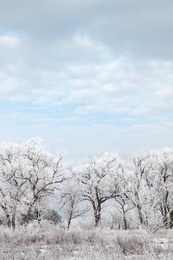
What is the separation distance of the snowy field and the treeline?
23656 mm

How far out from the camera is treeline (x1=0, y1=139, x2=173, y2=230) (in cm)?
4169

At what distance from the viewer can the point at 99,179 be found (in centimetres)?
4762

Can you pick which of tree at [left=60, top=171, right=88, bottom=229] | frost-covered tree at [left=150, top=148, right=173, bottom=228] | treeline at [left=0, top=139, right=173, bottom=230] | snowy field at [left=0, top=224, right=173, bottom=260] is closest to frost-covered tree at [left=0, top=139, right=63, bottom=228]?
treeline at [left=0, top=139, right=173, bottom=230]

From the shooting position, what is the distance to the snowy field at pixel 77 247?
9.82 m

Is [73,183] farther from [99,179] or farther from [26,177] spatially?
[26,177]

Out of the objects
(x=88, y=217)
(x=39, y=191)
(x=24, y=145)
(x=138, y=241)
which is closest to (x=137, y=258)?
(x=138, y=241)

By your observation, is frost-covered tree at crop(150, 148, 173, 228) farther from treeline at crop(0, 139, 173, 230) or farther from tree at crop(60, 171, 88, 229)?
tree at crop(60, 171, 88, 229)

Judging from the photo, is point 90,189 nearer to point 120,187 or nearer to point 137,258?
point 120,187

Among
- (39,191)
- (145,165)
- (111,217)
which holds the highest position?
(145,165)

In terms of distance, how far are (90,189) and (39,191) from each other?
767 cm

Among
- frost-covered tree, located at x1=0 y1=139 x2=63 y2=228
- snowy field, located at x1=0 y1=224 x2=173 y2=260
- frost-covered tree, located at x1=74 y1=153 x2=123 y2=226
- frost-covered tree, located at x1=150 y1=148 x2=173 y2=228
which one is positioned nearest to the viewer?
snowy field, located at x1=0 y1=224 x2=173 y2=260

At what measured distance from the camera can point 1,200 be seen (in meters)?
41.1

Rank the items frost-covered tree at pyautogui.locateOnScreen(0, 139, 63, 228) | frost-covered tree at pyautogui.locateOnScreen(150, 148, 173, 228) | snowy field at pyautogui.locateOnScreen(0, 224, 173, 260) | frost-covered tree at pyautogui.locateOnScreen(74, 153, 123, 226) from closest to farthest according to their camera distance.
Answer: snowy field at pyautogui.locateOnScreen(0, 224, 173, 260), frost-covered tree at pyautogui.locateOnScreen(0, 139, 63, 228), frost-covered tree at pyautogui.locateOnScreen(150, 148, 173, 228), frost-covered tree at pyautogui.locateOnScreen(74, 153, 123, 226)

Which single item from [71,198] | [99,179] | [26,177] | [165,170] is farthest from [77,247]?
[165,170]
